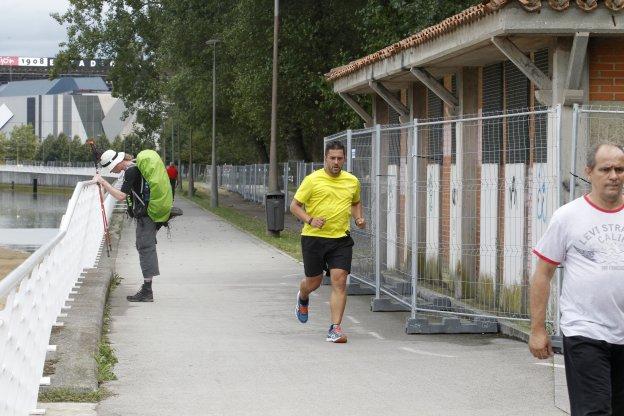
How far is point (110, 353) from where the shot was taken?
10023 mm

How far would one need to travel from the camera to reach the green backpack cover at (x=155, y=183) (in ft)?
45.6

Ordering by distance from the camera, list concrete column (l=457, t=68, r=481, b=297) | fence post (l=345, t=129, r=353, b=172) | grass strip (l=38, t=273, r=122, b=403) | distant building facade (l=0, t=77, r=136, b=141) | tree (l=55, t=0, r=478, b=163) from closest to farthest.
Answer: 1. grass strip (l=38, t=273, r=122, b=403)
2. concrete column (l=457, t=68, r=481, b=297)
3. fence post (l=345, t=129, r=353, b=172)
4. tree (l=55, t=0, r=478, b=163)
5. distant building facade (l=0, t=77, r=136, b=141)

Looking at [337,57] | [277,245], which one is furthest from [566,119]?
[337,57]

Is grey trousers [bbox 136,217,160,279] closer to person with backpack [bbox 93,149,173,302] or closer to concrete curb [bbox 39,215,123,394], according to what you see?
Result: person with backpack [bbox 93,149,173,302]

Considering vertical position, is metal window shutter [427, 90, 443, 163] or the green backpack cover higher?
metal window shutter [427, 90, 443, 163]

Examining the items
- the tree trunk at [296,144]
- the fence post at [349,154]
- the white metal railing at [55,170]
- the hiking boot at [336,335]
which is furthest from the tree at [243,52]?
the white metal railing at [55,170]

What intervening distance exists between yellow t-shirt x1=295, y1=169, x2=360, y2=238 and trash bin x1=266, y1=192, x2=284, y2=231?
55.2 feet

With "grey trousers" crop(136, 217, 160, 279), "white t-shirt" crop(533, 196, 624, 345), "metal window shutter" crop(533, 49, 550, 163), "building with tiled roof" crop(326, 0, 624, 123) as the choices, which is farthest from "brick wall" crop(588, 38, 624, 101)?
"white t-shirt" crop(533, 196, 624, 345)

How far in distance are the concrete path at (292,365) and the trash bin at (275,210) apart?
1255 cm

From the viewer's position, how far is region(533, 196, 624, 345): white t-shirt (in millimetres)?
5422

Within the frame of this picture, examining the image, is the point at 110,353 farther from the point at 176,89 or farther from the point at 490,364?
the point at 176,89

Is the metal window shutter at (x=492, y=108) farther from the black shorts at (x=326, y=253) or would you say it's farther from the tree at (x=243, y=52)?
the tree at (x=243, y=52)

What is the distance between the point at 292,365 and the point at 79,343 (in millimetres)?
1583

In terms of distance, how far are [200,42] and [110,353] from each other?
3854 cm
